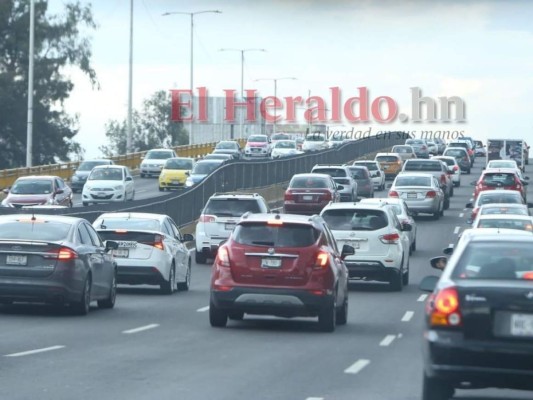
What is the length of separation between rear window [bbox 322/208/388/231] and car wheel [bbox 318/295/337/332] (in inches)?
359

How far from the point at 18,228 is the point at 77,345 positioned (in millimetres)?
4765

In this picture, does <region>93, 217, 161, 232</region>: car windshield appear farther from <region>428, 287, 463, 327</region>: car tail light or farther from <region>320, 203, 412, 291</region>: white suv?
<region>428, 287, 463, 327</region>: car tail light

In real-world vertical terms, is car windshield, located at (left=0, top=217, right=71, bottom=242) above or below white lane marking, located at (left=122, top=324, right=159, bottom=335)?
above

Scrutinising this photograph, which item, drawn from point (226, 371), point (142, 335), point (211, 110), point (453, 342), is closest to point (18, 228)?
point (142, 335)

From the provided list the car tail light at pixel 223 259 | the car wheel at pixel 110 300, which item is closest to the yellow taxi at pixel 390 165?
the car wheel at pixel 110 300

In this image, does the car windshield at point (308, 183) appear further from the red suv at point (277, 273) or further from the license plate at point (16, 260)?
the red suv at point (277, 273)

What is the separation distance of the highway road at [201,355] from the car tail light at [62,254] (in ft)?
2.91

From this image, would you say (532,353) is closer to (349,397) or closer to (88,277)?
(349,397)

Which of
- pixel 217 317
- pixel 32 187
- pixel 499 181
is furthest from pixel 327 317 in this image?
pixel 499 181

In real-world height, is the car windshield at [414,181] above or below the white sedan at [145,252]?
above

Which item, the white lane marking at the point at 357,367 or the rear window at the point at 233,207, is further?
the rear window at the point at 233,207

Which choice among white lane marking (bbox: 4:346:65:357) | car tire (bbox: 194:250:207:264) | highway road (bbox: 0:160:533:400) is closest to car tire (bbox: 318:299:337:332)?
highway road (bbox: 0:160:533:400)

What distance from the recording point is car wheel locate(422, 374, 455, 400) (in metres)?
11.6

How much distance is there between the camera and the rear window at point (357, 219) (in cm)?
2952
